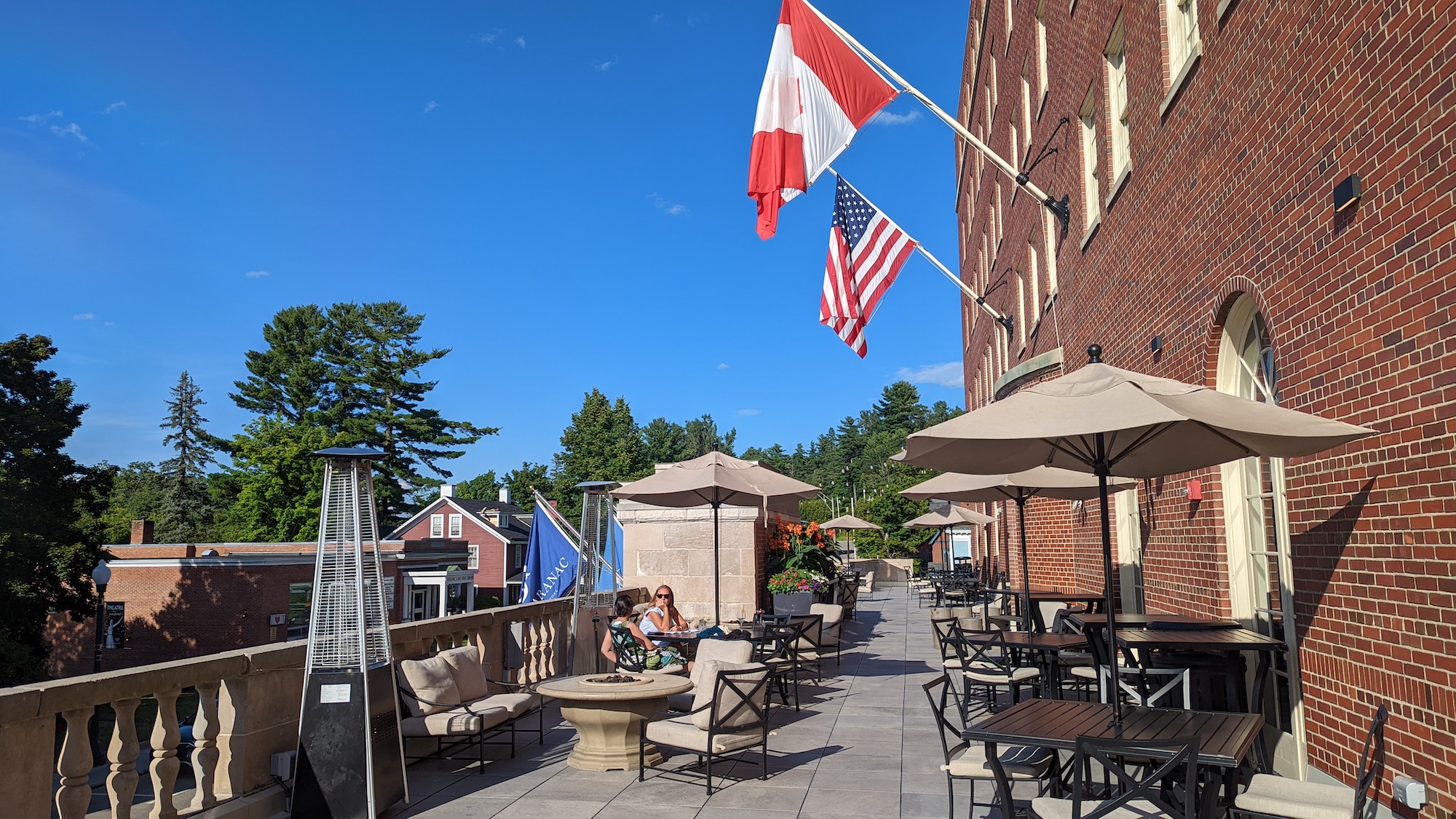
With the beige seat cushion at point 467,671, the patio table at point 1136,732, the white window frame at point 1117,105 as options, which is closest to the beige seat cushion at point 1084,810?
the patio table at point 1136,732

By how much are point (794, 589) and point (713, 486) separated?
19.5ft

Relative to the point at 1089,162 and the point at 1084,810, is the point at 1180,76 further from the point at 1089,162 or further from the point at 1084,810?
the point at 1084,810

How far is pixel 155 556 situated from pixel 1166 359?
43597 mm

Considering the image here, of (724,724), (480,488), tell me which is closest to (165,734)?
(724,724)

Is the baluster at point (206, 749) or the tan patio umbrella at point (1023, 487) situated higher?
the tan patio umbrella at point (1023, 487)

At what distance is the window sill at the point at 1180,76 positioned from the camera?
7.09 metres

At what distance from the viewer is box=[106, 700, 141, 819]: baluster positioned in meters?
5.00

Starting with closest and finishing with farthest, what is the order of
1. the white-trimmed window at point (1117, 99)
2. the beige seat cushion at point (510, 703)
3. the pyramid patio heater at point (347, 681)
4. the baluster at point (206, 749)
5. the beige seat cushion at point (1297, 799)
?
the beige seat cushion at point (1297, 799) < the baluster at point (206, 749) < the pyramid patio heater at point (347, 681) < the beige seat cushion at point (510, 703) < the white-trimmed window at point (1117, 99)

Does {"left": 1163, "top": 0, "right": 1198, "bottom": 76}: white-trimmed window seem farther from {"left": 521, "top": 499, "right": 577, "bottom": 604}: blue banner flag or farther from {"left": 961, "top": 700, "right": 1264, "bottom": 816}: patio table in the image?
{"left": 521, "top": 499, "right": 577, "bottom": 604}: blue banner flag

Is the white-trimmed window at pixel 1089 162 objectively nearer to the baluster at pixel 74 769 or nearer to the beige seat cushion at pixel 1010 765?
the beige seat cushion at pixel 1010 765

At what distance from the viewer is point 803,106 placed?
1080 cm

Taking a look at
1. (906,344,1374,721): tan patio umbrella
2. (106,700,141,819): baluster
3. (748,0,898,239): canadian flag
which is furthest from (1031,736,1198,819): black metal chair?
(748,0,898,239): canadian flag

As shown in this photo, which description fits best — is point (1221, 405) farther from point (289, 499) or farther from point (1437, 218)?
point (289, 499)

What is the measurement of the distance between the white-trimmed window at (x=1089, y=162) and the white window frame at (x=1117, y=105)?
86 cm
